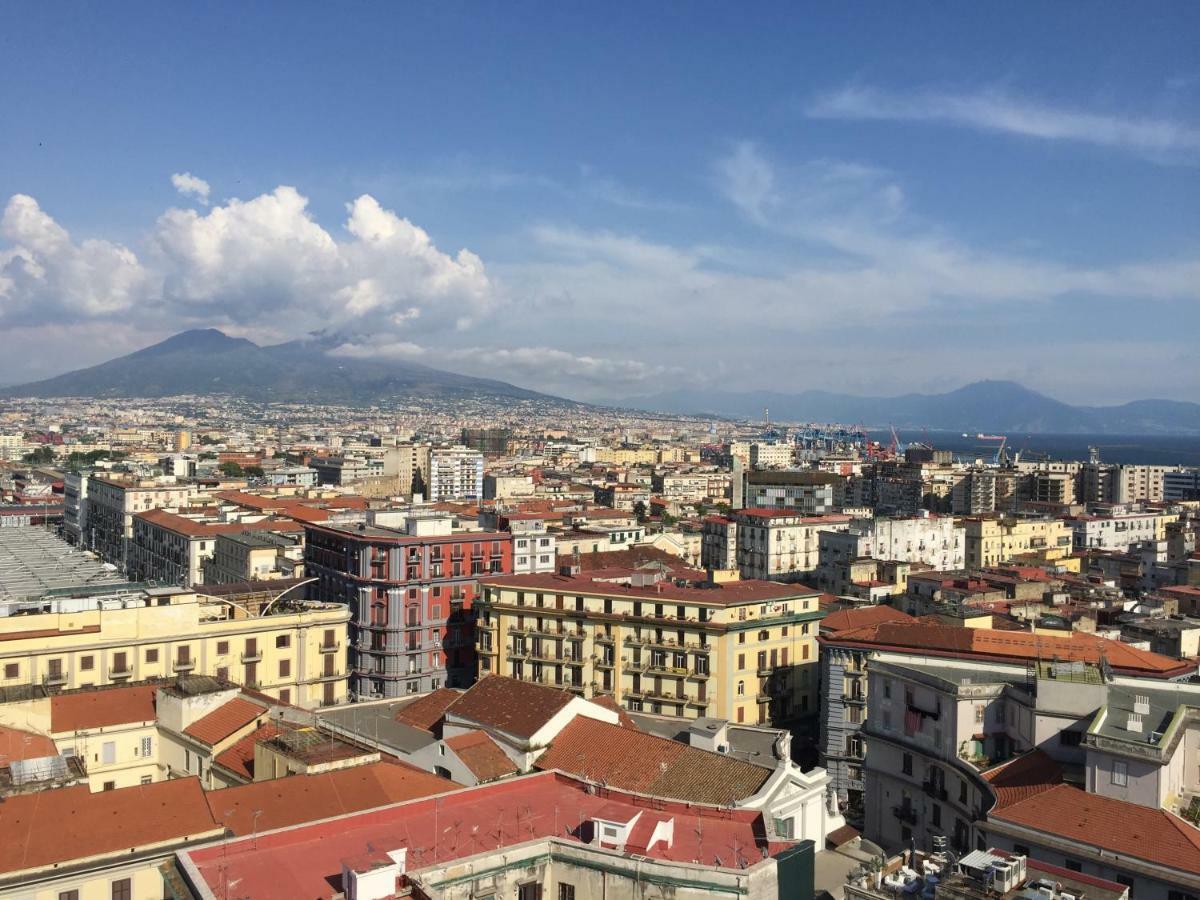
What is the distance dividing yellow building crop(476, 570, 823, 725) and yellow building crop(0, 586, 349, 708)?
8076mm

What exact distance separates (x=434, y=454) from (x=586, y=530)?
95.5 meters

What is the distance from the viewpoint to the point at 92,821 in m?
20.9

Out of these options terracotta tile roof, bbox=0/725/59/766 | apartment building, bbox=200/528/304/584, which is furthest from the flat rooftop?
terracotta tile roof, bbox=0/725/59/766

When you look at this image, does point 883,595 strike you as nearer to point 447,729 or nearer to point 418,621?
point 418,621

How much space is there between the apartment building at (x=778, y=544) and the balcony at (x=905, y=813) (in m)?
47.6

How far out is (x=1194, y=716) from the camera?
2527cm

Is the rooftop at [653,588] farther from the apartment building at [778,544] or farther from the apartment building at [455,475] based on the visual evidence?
the apartment building at [455,475]

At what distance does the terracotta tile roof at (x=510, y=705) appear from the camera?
2745 centimetres

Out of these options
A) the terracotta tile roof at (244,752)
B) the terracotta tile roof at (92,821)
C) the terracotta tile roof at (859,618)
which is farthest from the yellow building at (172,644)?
the terracotta tile roof at (859,618)

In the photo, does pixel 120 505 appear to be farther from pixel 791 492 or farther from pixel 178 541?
pixel 791 492

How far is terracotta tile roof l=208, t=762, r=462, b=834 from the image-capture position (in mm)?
21656

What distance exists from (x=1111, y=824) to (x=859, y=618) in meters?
22.9

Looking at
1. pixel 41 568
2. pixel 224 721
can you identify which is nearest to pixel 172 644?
pixel 224 721

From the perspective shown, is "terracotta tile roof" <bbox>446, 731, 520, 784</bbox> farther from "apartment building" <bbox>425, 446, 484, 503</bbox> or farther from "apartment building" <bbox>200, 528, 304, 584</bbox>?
"apartment building" <bbox>425, 446, 484, 503</bbox>
